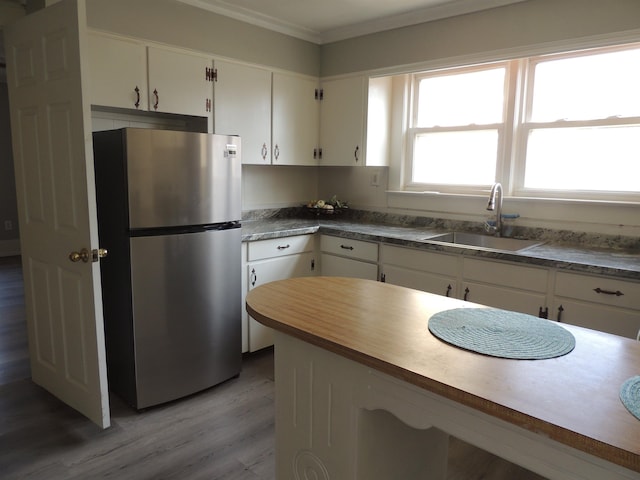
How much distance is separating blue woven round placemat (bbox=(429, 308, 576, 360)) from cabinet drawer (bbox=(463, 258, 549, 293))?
1.05m

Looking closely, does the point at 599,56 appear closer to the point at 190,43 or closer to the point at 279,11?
the point at 279,11

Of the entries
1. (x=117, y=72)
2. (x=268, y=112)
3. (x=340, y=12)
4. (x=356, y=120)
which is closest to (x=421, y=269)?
(x=356, y=120)

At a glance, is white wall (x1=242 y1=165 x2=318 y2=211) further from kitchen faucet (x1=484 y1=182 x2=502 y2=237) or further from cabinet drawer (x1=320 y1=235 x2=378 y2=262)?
kitchen faucet (x1=484 y1=182 x2=502 y2=237)

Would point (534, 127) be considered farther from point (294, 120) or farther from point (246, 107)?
point (246, 107)

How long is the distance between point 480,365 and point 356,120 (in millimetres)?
2703

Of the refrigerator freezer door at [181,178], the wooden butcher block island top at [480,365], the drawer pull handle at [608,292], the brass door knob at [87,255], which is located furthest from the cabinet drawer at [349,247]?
the brass door knob at [87,255]

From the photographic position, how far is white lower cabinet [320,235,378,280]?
10.2 feet

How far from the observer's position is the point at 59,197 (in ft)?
7.33

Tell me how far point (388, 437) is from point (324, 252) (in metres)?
2.10

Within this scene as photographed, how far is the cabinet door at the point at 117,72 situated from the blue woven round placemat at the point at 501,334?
2.18 metres

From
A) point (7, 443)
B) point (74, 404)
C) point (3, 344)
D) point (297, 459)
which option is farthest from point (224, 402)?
point (3, 344)

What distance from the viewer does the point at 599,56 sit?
8.73 ft

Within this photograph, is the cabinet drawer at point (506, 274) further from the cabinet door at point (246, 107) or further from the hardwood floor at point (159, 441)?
the cabinet door at point (246, 107)

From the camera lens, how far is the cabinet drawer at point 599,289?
6.85ft
